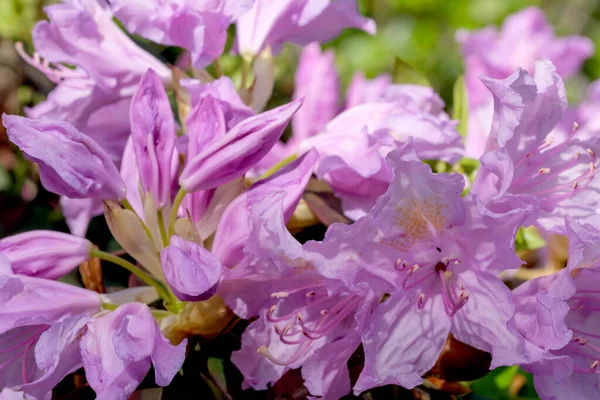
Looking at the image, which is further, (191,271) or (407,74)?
(407,74)

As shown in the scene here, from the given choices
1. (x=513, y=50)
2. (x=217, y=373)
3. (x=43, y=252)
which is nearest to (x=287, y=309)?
(x=217, y=373)

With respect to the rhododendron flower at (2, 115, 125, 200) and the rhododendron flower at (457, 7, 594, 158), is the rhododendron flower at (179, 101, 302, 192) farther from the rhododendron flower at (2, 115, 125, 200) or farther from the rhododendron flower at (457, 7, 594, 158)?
the rhododendron flower at (457, 7, 594, 158)

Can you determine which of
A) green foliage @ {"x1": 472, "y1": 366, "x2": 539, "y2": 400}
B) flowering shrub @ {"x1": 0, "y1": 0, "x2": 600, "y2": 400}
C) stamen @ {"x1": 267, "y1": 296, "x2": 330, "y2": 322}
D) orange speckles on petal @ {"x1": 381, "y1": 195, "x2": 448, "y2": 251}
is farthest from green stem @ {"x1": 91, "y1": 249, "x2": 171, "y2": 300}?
green foliage @ {"x1": 472, "y1": 366, "x2": 539, "y2": 400}

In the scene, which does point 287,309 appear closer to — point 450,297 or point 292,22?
point 450,297

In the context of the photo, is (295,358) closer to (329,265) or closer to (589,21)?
(329,265)

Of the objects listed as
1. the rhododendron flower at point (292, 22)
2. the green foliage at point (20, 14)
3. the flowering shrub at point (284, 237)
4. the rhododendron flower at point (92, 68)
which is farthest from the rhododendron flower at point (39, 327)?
the green foliage at point (20, 14)

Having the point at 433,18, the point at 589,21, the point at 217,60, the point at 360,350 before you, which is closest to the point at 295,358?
the point at 360,350

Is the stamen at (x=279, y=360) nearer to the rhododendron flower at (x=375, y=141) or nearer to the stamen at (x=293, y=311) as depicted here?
the stamen at (x=293, y=311)
